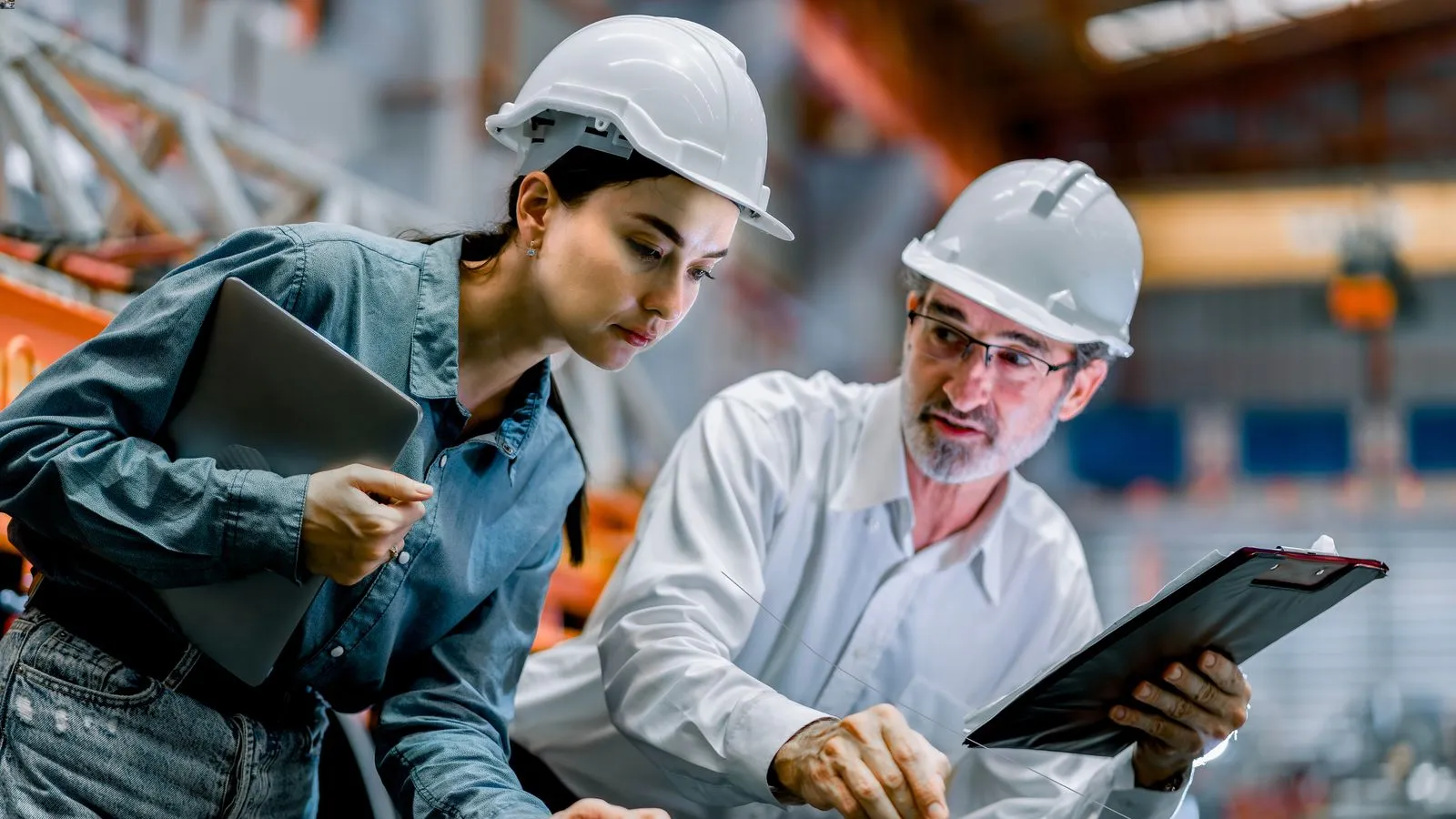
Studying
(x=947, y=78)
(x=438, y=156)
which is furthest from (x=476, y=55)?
(x=947, y=78)

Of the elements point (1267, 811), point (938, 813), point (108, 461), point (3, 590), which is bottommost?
point (1267, 811)

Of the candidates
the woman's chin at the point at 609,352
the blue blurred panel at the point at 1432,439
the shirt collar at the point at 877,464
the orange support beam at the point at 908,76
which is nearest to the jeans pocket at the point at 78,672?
the woman's chin at the point at 609,352

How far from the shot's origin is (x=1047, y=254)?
2.60 m

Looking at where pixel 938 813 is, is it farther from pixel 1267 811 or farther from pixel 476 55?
pixel 1267 811

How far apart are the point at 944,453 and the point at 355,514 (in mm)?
1295

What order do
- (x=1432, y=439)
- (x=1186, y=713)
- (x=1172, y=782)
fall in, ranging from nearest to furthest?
(x=1186, y=713) → (x=1172, y=782) → (x=1432, y=439)

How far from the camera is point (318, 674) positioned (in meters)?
1.81

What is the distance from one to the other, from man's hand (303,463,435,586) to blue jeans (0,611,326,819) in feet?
0.93

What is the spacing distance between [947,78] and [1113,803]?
13843 millimetres

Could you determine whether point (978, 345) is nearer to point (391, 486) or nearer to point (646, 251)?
point (646, 251)

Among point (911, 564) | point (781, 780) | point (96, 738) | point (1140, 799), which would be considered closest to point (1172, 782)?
point (1140, 799)

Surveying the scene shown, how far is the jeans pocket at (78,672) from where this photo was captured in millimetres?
1621

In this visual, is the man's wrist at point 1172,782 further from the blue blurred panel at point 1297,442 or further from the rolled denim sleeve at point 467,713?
the blue blurred panel at point 1297,442

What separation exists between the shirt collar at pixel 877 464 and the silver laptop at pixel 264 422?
1081 millimetres
